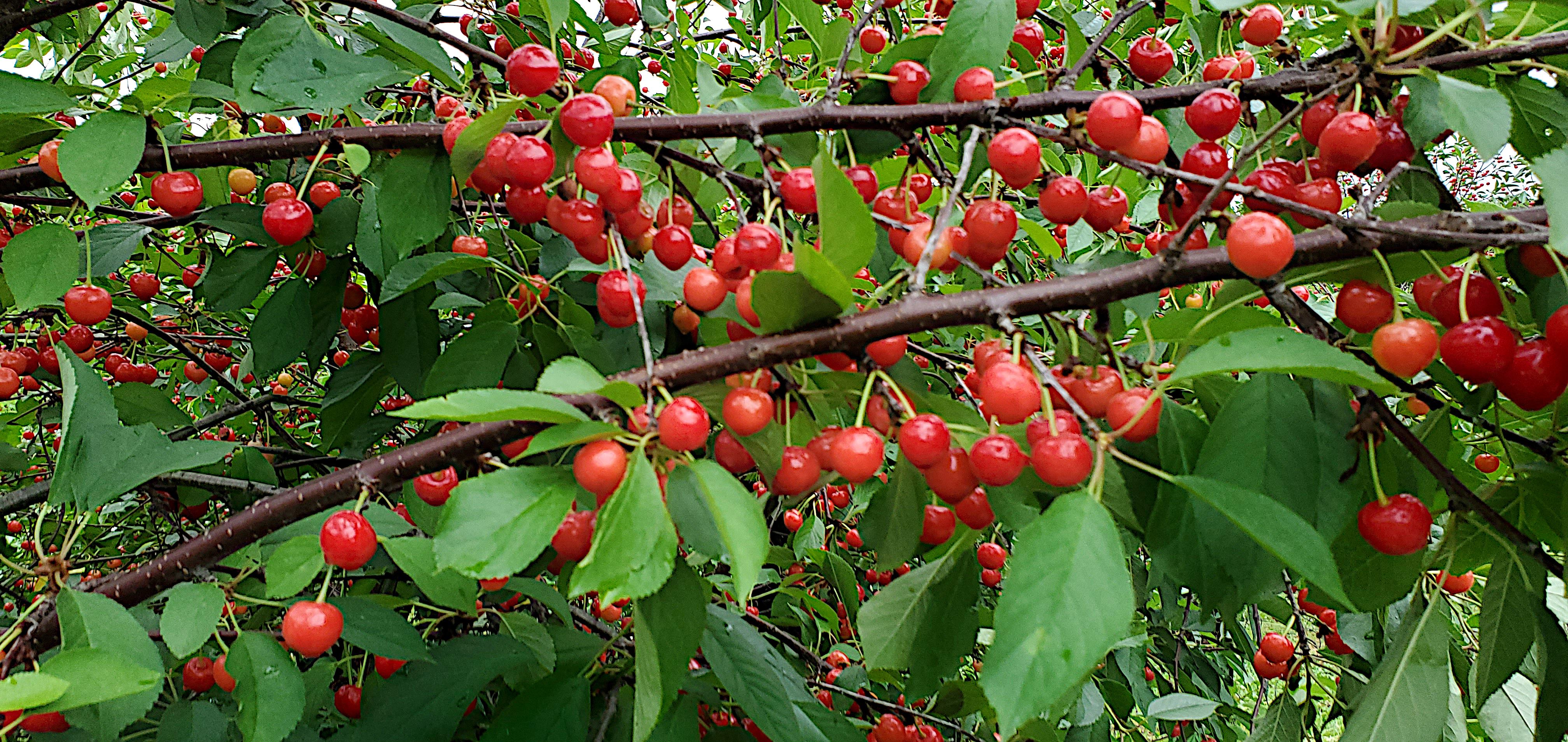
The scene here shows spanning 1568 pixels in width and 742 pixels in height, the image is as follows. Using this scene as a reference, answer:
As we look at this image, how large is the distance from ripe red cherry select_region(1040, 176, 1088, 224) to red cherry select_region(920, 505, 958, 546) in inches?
19.0

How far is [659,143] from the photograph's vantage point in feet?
4.11

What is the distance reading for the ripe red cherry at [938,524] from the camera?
1326 millimetres

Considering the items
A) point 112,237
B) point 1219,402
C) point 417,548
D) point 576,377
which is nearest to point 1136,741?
point 1219,402

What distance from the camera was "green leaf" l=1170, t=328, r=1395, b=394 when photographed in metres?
0.71

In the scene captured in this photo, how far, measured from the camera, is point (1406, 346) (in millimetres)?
846

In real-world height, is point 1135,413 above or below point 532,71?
below

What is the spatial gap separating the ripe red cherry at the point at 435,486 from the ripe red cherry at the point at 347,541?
0.20m

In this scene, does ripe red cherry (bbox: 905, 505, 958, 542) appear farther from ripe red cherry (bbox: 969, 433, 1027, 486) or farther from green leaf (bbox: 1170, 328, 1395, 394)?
green leaf (bbox: 1170, 328, 1395, 394)

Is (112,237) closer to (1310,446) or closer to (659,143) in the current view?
(659,143)

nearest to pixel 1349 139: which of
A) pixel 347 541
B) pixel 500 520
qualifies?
pixel 500 520

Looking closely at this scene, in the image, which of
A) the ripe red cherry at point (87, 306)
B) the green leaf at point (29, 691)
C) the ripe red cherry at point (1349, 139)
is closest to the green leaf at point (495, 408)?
the green leaf at point (29, 691)

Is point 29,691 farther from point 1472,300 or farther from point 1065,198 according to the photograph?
point 1472,300

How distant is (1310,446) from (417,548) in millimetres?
1142

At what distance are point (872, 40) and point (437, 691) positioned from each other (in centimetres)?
175
